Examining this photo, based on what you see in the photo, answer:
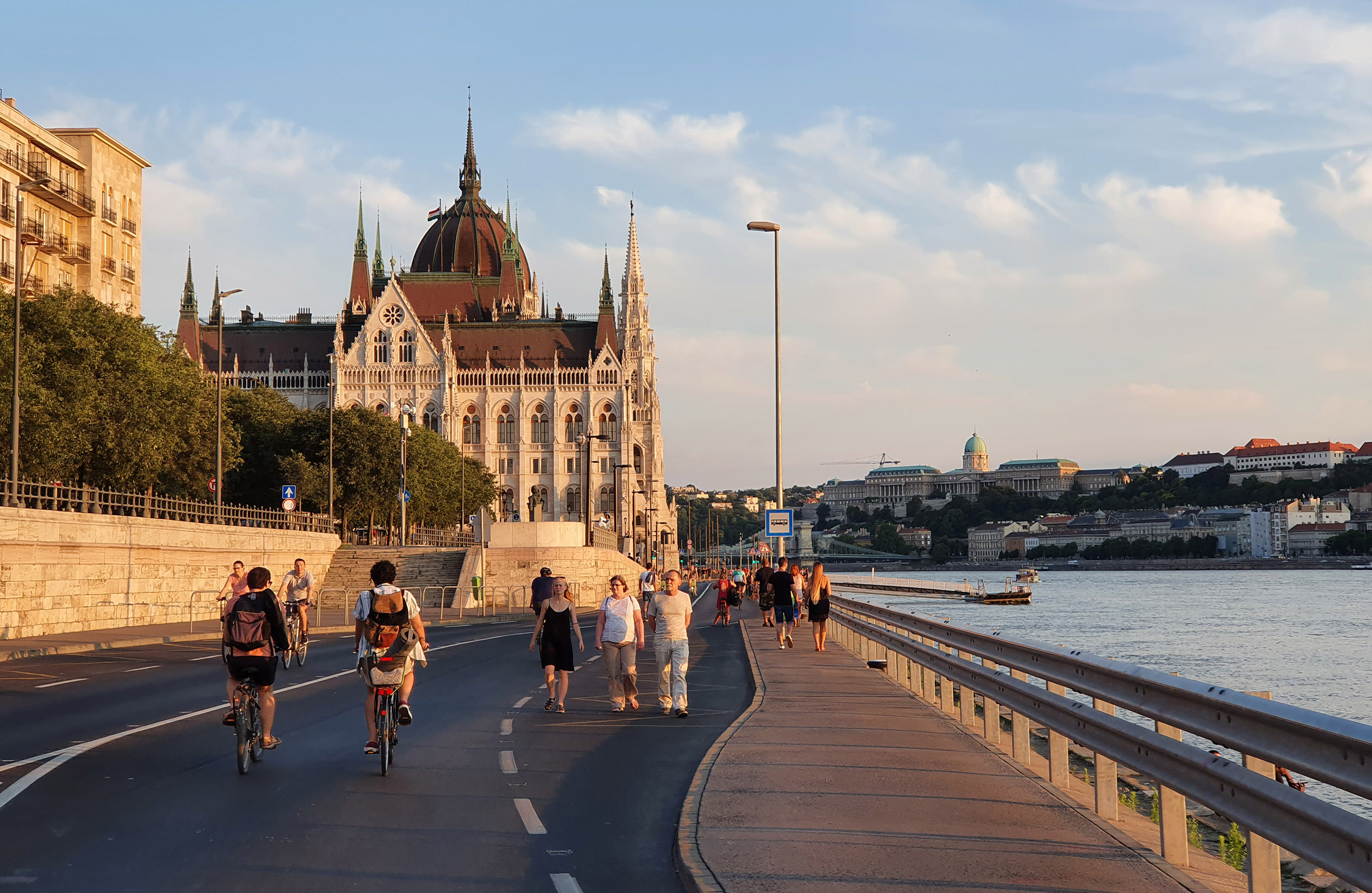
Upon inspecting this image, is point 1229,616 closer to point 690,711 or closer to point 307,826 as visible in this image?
point 690,711

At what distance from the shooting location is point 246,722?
37.6 feet

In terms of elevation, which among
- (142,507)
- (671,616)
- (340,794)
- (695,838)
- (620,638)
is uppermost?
(142,507)

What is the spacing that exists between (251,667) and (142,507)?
107 ft

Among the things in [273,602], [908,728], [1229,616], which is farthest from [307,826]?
[1229,616]

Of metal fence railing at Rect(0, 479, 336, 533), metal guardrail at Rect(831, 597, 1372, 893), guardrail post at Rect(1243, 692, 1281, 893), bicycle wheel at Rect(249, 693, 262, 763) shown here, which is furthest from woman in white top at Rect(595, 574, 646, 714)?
metal fence railing at Rect(0, 479, 336, 533)

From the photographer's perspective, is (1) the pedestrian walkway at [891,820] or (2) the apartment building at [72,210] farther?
(2) the apartment building at [72,210]

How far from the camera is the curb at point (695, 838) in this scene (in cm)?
705

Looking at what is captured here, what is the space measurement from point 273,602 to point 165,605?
104ft

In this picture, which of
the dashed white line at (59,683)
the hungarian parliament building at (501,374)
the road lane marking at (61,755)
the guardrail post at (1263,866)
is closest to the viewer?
the guardrail post at (1263,866)

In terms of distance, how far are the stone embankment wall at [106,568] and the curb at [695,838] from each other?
24330 mm

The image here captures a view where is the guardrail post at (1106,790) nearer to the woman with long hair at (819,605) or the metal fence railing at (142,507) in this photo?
the woman with long hair at (819,605)

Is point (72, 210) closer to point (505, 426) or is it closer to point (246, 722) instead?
point (246, 722)

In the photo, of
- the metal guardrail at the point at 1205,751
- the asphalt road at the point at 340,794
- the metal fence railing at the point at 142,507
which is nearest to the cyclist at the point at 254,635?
the asphalt road at the point at 340,794

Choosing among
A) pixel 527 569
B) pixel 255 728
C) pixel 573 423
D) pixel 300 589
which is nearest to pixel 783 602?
pixel 300 589
